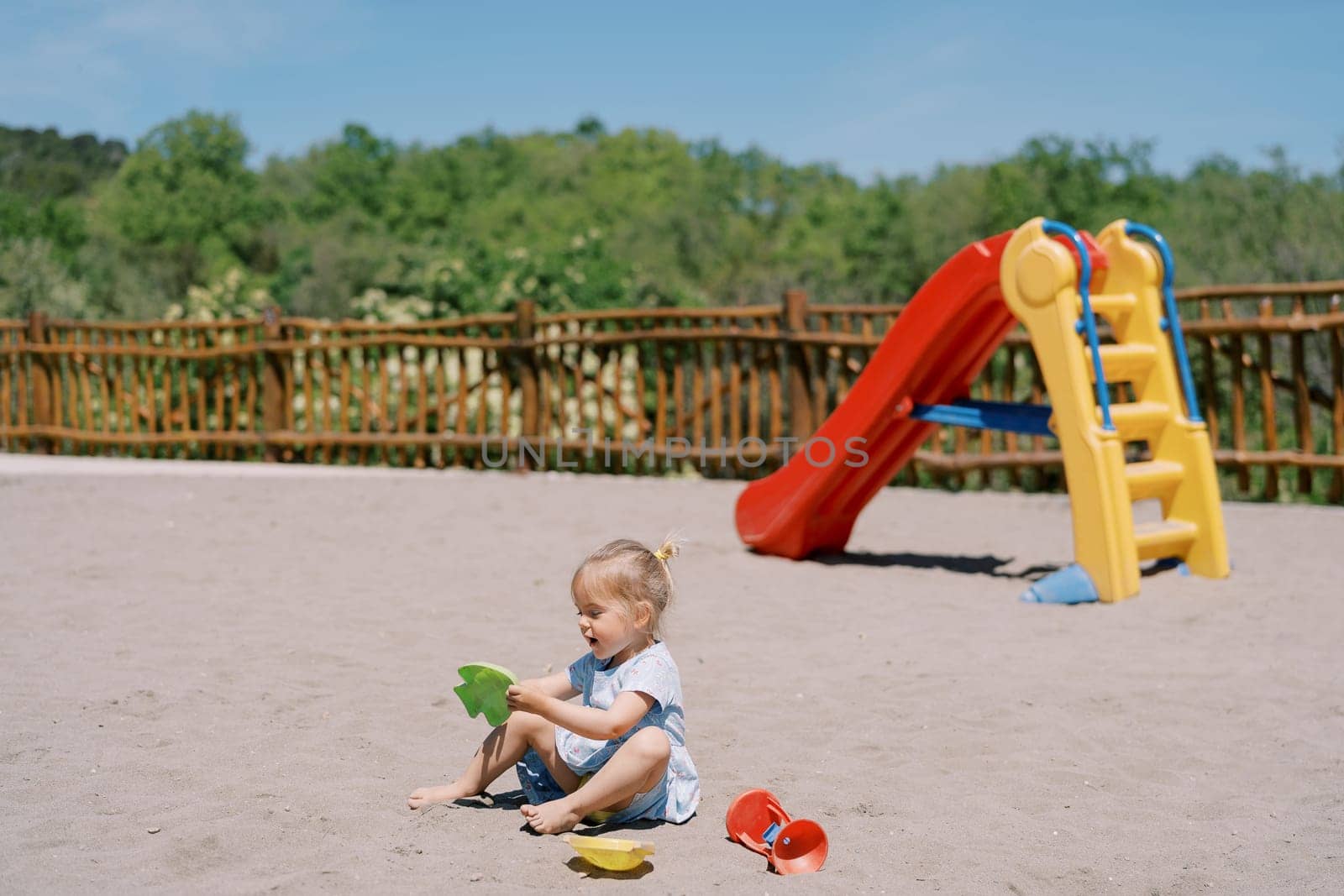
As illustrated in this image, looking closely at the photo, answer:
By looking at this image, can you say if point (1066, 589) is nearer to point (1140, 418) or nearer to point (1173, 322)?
point (1140, 418)

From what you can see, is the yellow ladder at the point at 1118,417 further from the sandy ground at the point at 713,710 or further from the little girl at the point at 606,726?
the little girl at the point at 606,726

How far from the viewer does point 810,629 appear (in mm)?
5477

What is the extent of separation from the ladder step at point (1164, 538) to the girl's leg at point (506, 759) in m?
3.91

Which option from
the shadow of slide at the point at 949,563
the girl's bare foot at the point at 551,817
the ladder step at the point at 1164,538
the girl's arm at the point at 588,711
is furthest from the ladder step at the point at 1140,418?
the girl's bare foot at the point at 551,817

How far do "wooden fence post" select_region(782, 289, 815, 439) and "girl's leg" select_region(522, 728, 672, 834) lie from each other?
304 inches

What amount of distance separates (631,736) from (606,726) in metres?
0.12

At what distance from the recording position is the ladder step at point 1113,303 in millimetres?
6465

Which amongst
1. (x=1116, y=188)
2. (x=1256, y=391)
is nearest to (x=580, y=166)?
(x=1116, y=188)

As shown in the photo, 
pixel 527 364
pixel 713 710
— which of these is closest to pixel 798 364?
pixel 527 364

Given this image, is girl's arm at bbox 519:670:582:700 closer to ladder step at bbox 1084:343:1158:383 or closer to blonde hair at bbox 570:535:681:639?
blonde hair at bbox 570:535:681:639

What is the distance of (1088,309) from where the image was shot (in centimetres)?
604

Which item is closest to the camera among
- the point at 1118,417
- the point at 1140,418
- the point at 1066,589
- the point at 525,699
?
the point at 525,699

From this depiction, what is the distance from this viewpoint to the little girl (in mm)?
2965

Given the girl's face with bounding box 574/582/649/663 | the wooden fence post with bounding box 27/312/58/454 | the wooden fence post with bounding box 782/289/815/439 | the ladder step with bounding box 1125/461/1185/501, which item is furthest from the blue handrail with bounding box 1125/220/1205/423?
the wooden fence post with bounding box 27/312/58/454
